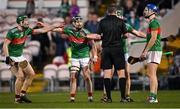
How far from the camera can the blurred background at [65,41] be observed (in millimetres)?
31531

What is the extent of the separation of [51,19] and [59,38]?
1.87 meters

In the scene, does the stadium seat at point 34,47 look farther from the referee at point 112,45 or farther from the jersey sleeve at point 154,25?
the jersey sleeve at point 154,25

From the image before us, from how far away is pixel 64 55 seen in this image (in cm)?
3322

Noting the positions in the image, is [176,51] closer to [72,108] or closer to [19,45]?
[19,45]

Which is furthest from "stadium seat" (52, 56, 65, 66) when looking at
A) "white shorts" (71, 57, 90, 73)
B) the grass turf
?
"white shorts" (71, 57, 90, 73)

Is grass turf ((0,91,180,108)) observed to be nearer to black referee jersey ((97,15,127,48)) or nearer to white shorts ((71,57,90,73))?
white shorts ((71,57,90,73))

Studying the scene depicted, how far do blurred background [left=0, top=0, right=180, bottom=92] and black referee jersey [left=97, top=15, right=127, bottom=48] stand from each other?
6.22m

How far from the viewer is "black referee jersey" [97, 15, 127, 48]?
2289cm

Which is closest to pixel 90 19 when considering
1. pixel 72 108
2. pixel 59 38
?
pixel 59 38

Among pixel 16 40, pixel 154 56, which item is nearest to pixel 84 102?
pixel 154 56

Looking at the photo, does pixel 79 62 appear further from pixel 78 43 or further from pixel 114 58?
pixel 114 58

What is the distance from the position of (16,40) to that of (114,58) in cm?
285

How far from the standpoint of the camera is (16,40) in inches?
943

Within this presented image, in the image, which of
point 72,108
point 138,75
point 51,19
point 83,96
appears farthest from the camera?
point 51,19
